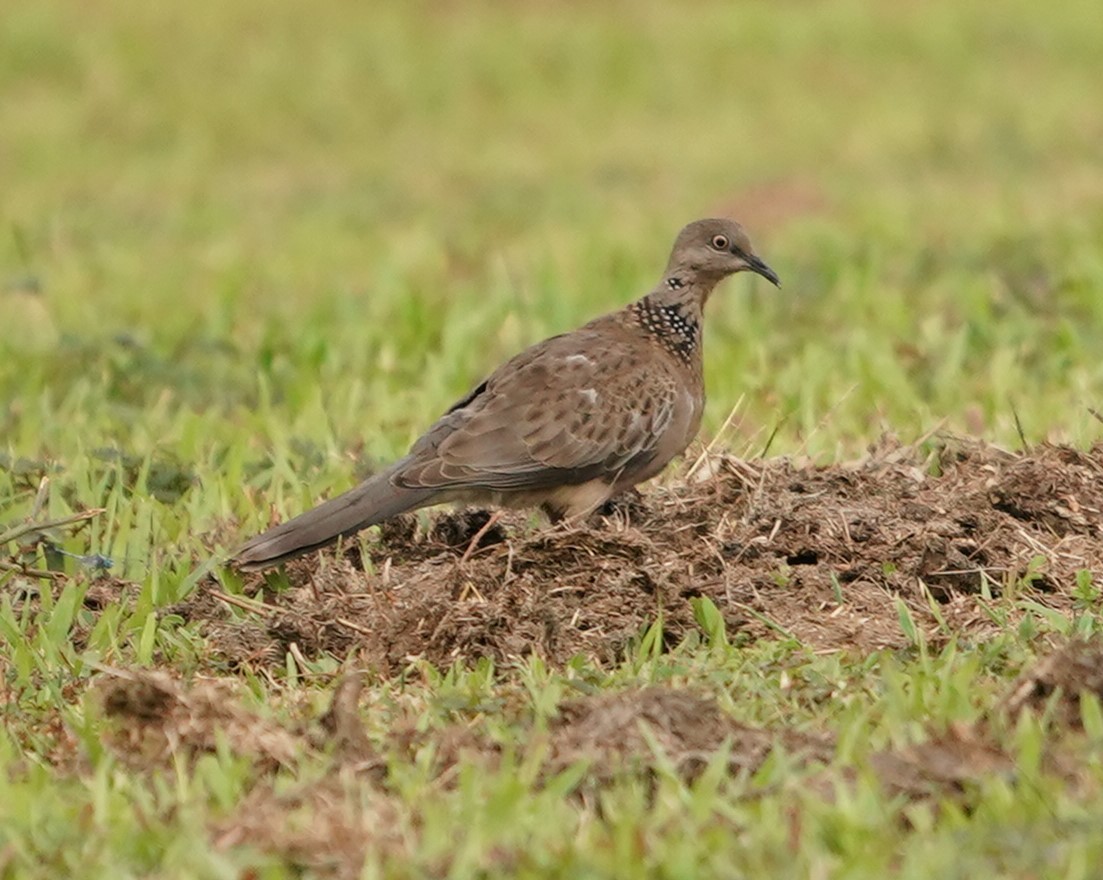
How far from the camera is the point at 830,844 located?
3.92 meters

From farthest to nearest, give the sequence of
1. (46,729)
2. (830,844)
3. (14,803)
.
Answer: (46,729) < (14,803) < (830,844)

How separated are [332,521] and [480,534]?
1.66 ft

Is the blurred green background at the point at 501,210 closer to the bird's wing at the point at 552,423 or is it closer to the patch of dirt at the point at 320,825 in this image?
the bird's wing at the point at 552,423

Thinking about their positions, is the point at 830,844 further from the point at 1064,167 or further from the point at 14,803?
the point at 1064,167

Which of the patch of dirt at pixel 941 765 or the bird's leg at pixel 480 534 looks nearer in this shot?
the patch of dirt at pixel 941 765

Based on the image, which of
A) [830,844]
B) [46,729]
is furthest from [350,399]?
[830,844]

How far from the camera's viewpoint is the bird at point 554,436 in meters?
6.32

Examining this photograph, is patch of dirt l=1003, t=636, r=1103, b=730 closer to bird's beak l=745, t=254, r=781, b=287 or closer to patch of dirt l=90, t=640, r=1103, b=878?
patch of dirt l=90, t=640, r=1103, b=878

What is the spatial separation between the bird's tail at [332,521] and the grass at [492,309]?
0.76ft

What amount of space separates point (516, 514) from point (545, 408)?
0.39m

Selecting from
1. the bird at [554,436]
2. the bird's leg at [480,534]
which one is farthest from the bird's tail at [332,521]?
the bird's leg at [480,534]

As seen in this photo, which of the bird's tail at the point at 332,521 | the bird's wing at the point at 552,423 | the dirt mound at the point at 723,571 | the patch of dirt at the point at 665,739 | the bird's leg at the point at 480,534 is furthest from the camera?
the bird's wing at the point at 552,423

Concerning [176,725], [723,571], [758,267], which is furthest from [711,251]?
[176,725]

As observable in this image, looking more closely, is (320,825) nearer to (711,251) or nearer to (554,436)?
(554,436)
